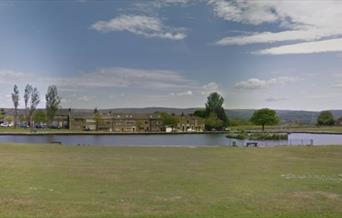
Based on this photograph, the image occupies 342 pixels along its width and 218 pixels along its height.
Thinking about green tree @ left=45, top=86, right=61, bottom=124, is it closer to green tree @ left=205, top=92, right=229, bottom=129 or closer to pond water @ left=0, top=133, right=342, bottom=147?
pond water @ left=0, top=133, right=342, bottom=147

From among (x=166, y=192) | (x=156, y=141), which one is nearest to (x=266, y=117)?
(x=156, y=141)

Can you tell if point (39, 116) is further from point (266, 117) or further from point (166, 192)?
point (166, 192)

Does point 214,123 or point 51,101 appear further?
point 214,123

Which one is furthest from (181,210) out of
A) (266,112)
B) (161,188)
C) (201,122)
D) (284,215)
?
(201,122)

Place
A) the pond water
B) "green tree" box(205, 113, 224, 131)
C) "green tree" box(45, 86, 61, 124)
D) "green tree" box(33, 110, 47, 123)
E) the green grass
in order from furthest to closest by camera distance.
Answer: "green tree" box(205, 113, 224, 131)
"green tree" box(33, 110, 47, 123)
"green tree" box(45, 86, 61, 124)
the pond water
the green grass

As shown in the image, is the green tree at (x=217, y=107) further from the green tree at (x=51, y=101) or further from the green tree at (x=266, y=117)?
the green tree at (x=51, y=101)

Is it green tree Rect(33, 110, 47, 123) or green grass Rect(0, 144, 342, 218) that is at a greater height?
green tree Rect(33, 110, 47, 123)

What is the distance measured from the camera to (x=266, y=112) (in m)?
178

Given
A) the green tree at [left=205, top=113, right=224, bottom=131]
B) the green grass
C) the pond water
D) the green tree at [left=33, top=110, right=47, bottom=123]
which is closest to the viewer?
the green grass

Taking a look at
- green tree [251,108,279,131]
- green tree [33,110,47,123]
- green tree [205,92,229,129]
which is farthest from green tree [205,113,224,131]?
green tree [33,110,47,123]

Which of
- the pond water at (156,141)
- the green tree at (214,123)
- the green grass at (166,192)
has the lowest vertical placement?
the pond water at (156,141)

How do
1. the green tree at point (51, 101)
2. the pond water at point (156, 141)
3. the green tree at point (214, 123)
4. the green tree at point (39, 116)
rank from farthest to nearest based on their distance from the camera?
1. the green tree at point (214, 123)
2. the green tree at point (39, 116)
3. the green tree at point (51, 101)
4. the pond water at point (156, 141)

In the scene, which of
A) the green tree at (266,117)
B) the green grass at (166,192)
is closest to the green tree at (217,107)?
the green tree at (266,117)

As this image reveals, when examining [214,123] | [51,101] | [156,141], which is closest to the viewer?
[156,141]
